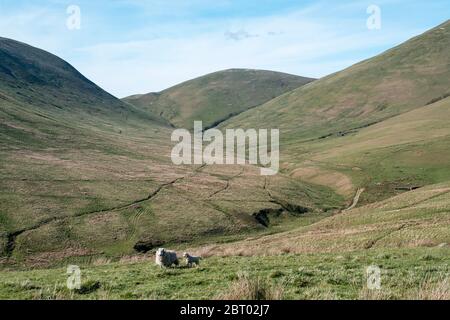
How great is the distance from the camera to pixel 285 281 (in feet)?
57.0

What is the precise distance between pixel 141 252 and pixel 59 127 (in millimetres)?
99156

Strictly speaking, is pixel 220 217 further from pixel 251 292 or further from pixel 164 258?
pixel 251 292

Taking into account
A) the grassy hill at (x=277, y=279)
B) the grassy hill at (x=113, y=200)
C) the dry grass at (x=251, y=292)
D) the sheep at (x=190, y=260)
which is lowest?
the grassy hill at (x=113, y=200)

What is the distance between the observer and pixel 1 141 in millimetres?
106062

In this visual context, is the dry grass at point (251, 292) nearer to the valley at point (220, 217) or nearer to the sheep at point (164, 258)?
the valley at point (220, 217)

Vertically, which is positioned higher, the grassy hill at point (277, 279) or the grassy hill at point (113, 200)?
the grassy hill at point (277, 279)

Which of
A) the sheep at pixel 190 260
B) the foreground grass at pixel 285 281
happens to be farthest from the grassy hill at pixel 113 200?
the foreground grass at pixel 285 281

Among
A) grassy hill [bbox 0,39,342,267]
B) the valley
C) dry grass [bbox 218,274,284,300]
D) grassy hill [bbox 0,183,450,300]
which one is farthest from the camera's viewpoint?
grassy hill [bbox 0,39,342,267]

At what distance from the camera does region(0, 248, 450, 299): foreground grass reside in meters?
14.3

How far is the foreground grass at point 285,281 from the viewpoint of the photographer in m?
14.3

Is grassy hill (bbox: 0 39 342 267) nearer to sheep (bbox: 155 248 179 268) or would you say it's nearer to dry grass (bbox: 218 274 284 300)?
sheep (bbox: 155 248 179 268)

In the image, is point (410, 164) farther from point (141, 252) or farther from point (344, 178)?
point (141, 252)

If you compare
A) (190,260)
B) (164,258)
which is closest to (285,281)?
(190,260)

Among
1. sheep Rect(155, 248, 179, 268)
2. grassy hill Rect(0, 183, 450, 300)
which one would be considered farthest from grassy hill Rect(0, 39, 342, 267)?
sheep Rect(155, 248, 179, 268)
